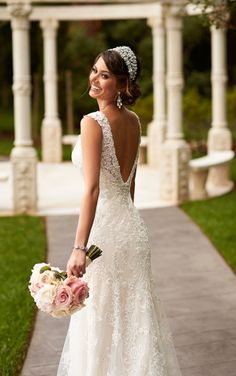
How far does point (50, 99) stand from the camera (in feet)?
57.0

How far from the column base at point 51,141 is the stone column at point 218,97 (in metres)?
4.36

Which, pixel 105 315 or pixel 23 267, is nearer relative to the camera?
pixel 105 315

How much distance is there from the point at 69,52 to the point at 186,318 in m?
21.4

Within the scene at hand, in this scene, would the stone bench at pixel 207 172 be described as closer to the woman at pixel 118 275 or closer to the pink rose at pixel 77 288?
the woman at pixel 118 275

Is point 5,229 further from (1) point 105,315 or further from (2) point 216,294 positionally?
(1) point 105,315

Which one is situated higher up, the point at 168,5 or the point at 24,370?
the point at 168,5

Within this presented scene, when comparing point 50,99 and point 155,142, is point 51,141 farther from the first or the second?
point 155,142

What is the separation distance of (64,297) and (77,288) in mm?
73

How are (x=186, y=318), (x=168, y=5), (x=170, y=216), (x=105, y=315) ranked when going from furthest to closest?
(x=168, y=5) → (x=170, y=216) → (x=186, y=318) → (x=105, y=315)

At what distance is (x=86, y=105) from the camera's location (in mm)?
25719

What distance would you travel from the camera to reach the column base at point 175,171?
11.8m

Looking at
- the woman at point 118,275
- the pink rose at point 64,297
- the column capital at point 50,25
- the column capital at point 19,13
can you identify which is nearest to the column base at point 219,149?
the column capital at point 19,13

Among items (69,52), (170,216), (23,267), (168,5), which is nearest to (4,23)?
(69,52)

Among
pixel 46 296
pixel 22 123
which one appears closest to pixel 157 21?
pixel 22 123
